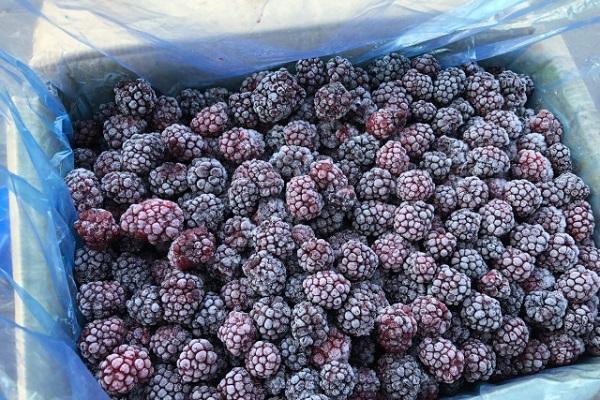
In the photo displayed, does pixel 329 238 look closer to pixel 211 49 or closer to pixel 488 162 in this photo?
pixel 488 162

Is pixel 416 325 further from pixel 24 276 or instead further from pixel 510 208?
pixel 24 276

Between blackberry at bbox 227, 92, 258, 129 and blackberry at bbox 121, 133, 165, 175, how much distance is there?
229 millimetres

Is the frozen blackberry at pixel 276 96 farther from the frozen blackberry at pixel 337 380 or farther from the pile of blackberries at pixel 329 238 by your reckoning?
the frozen blackberry at pixel 337 380

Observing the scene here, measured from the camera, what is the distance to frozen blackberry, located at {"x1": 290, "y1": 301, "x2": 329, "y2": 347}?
1428 millimetres

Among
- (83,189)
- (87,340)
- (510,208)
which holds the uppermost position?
(510,208)

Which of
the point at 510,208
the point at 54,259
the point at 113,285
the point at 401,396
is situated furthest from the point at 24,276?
the point at 510,208

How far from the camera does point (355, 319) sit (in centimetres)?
146

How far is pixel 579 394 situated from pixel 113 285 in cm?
108

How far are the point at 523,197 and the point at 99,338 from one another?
108cm

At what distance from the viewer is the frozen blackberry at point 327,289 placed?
145 cm

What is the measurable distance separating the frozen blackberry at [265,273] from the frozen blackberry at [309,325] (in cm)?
8

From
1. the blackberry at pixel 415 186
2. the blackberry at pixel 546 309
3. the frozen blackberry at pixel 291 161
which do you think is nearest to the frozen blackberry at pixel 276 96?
the frozen blackberry at pixel 291 161

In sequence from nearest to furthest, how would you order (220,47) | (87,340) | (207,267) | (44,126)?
(87,340) < (207,267) < (44,126) < (220,47)

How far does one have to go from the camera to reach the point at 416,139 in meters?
1.77
